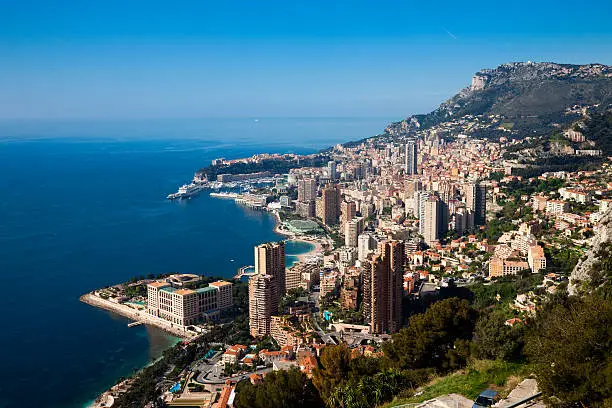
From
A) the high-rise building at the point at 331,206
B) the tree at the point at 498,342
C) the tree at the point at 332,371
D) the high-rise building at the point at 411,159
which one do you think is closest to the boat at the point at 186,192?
the high-rise building at the point at 331,206

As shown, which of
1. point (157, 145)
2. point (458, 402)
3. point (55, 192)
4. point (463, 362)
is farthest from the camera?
point (157, 145)

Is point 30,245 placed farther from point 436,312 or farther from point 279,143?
point 279,143

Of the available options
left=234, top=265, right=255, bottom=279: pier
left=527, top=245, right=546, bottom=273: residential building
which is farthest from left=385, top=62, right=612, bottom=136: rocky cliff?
left=527, top=245, right=546, bottom=273: residential building

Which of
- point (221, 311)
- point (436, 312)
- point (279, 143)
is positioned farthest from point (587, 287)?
point (279, 143)

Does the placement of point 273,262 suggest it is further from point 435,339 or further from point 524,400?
point 524,400

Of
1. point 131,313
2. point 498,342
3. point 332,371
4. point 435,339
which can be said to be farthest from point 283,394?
point 131,313

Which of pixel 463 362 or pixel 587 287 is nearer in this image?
pixel 463 362

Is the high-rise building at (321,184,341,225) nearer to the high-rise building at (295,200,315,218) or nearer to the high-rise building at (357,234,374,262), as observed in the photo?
the high-rise building at (295,200,315,218)
